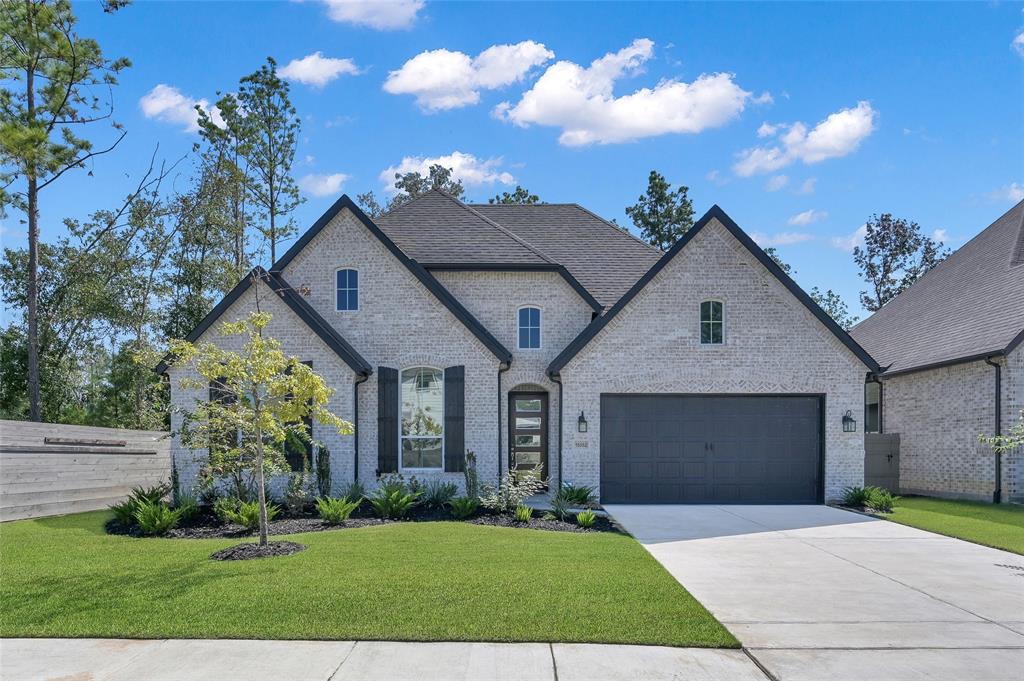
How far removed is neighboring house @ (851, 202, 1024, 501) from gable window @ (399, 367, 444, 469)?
12.5m

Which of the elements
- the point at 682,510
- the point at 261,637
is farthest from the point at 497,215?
the point at 261,637

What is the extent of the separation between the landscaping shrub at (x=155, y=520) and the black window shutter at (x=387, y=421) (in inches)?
188

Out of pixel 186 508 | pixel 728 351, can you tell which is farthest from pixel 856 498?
pixel 186 508

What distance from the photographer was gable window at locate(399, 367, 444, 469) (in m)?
16.0

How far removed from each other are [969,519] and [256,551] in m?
12.9

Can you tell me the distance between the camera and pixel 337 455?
15438 millimetres

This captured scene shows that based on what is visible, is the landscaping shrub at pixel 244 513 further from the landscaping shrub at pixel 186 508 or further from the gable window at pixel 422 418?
the gable window at pixel 422 418

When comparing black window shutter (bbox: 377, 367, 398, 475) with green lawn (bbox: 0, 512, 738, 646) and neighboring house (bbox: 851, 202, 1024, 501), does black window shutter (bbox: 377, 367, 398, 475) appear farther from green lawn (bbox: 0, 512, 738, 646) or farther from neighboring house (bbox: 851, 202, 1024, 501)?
neighboring house (bbox: 851, 202, 1024, 501)

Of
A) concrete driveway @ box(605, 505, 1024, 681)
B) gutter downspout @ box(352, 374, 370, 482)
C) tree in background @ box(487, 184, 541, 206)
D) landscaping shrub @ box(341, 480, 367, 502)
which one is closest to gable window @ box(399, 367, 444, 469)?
gutter downspout @ box(352, 374, 370, 482)

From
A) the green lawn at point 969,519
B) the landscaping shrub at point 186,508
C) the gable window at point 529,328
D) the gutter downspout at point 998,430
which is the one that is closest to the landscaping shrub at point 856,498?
the green lawn at point 969,519

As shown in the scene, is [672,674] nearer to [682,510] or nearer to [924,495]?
[682,510]

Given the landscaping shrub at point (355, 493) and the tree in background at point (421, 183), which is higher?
the tree in background at point (421, 183)

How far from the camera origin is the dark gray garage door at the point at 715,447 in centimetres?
1595

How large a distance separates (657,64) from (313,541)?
1099 centimetres
